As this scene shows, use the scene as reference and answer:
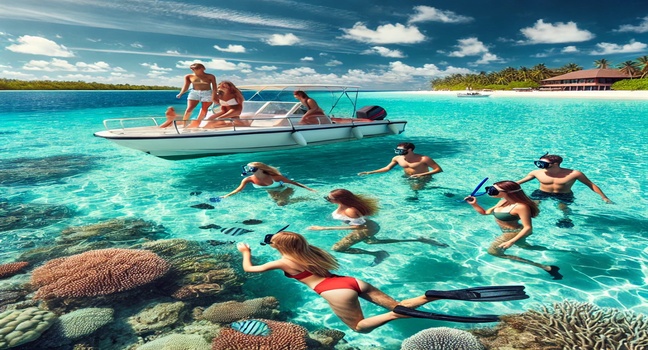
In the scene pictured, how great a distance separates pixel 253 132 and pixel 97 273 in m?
6.79

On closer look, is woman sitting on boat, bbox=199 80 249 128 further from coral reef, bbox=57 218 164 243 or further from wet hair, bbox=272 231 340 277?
wet hair, bbox=272 231 340 277

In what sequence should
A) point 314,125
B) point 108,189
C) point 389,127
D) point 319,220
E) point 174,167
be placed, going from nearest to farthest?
point 319,220 → point 108,189 → point 174,167 → point 314,125 → point 389,127

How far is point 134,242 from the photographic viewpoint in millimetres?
6016

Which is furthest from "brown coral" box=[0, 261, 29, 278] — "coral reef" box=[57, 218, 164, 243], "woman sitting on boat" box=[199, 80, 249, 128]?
"woman sitting on boat" box=[199, 80, 249, 128]

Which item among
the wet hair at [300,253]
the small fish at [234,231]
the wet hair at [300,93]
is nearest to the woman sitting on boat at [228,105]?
the wet hair at [300,93]

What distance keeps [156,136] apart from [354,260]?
22.4ft

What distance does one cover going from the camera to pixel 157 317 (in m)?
3.97

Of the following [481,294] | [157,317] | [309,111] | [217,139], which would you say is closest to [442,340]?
[481,294]

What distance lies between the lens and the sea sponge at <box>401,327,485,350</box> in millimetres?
3256

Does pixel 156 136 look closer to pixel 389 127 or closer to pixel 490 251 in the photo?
pixel 490 251

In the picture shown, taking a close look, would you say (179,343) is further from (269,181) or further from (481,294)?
(269,181)

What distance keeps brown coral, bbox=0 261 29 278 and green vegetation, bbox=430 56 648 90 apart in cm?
7675

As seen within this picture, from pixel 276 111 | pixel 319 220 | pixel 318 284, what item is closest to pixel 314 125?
pixel 276 111

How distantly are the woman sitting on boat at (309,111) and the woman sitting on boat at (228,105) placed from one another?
7.04ft
